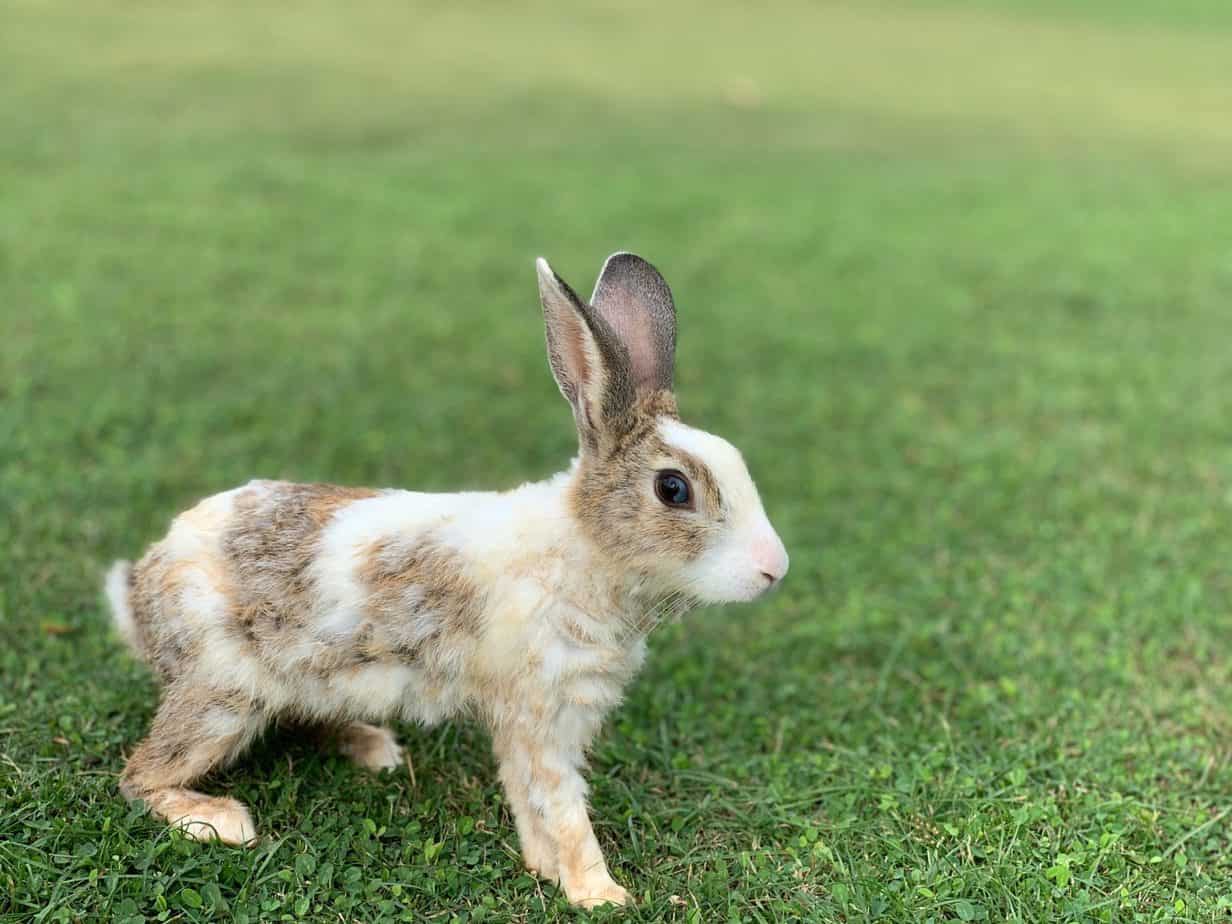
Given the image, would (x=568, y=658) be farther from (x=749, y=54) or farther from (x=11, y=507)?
(x=749, y=54)

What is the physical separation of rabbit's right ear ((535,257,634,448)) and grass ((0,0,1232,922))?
1.09 metres

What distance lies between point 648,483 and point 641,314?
1.61ft

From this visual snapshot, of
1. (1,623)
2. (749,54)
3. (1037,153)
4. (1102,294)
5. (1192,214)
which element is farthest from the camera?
(749,54)

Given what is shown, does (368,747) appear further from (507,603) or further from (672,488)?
(672,488)

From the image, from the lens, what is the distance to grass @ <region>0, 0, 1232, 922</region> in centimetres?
279

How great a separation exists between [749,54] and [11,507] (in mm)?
14542

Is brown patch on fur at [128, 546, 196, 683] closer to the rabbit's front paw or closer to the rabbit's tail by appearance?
the rabbit's tail

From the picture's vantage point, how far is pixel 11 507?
4266mm

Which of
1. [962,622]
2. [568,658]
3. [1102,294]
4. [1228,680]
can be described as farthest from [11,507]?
[1102,294]

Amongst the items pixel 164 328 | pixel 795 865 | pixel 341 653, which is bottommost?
pixel 164 328

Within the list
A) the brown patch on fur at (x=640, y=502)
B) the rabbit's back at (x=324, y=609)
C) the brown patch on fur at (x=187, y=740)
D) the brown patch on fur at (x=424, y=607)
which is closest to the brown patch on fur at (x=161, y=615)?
the rabbit's back at (x=324, y=609)

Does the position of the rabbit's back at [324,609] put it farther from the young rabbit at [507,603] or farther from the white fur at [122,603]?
the white fur at [122,603]

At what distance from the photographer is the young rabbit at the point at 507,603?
261cm

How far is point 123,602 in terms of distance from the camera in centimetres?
309
